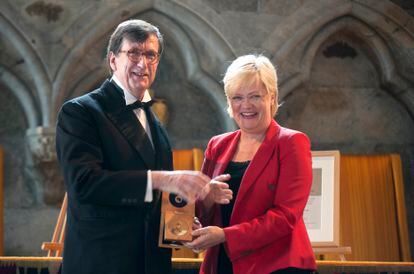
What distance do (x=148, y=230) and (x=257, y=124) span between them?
477mm

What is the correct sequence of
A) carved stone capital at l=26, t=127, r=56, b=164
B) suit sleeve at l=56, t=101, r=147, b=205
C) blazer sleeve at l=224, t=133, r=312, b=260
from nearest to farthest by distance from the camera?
1. suit sleeve at l=56, t=101, r=147, b=205
2. blazer sleeve at l=224, t=133, r=312, b=260
3. carved stone capital at l=26, t=127, r=56, b=164

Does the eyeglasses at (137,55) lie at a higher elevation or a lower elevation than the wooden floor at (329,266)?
higher

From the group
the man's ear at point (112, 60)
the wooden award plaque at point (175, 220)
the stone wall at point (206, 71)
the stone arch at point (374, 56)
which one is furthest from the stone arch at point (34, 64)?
the wooden award plaque at point (175, 220)

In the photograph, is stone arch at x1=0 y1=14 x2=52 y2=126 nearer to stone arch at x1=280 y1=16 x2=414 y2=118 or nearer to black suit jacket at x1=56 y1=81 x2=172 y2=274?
stone arch at x1=280 y1=16 x2=414 y2=118

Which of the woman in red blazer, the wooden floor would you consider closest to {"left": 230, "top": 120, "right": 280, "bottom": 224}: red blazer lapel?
the woman in red blazer

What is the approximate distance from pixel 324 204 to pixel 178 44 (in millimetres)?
1616

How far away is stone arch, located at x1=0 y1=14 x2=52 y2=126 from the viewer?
4.14m

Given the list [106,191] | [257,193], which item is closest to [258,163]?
[257,193]

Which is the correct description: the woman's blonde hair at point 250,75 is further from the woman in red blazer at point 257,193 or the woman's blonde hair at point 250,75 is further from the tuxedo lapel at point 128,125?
the tuxedo lapel at point 128,125

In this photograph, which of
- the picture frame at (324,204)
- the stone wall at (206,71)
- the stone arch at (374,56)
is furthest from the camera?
the stone arch at (374,56)

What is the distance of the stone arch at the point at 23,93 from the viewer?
4.19m

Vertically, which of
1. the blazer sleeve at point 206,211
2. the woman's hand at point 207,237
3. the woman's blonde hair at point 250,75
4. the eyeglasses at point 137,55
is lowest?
the woman's hand at point 207,237

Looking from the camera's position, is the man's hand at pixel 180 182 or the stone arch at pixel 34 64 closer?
the man's hand at pixel 180 182

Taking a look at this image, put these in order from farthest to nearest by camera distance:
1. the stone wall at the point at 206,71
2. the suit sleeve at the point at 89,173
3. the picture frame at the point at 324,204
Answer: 1. the stone wall at the point at 206,71
2. the picture frame at the point at 324,204
3. the suit sleeve at the point at 89,173
